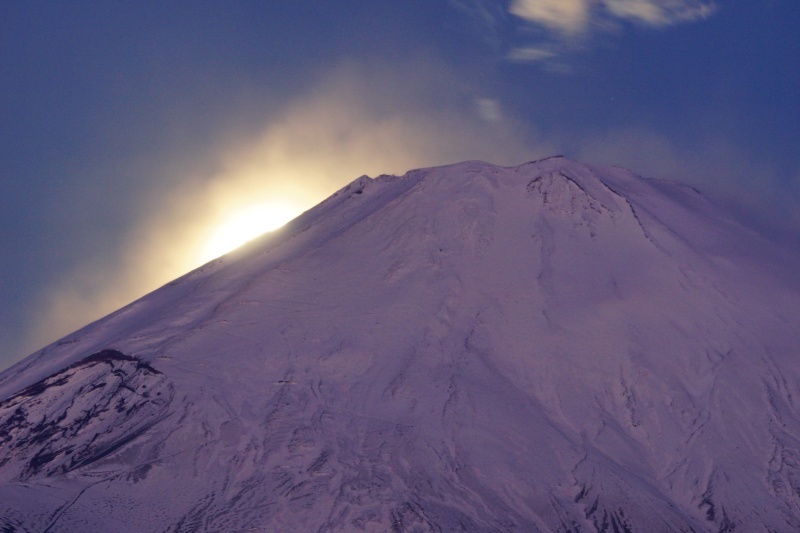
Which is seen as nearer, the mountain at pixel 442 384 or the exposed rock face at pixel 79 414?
the mountain at pixel 442 384

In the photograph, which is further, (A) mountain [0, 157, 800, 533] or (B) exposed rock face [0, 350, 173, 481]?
(B) exposed rock face [0, 350, 173, 481]

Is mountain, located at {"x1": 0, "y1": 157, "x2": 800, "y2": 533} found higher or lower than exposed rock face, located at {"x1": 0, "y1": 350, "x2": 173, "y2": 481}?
lower

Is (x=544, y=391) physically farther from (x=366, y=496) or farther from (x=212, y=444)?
(x=212, y=444)

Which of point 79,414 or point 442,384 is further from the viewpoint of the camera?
point 442,384

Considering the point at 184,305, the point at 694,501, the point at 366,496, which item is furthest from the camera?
the point at 184,305

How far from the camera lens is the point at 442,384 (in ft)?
281

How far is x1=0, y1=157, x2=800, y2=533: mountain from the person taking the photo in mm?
73938

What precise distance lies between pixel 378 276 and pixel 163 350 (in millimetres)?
22457

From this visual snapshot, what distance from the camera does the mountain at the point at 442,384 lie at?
7394cm

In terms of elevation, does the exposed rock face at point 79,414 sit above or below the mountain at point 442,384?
above

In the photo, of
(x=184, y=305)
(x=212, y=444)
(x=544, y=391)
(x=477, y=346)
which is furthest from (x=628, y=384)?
(x=184, y=305)

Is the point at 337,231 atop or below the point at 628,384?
atop

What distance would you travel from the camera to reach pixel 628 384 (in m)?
89.2

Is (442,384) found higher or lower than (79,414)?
lower
